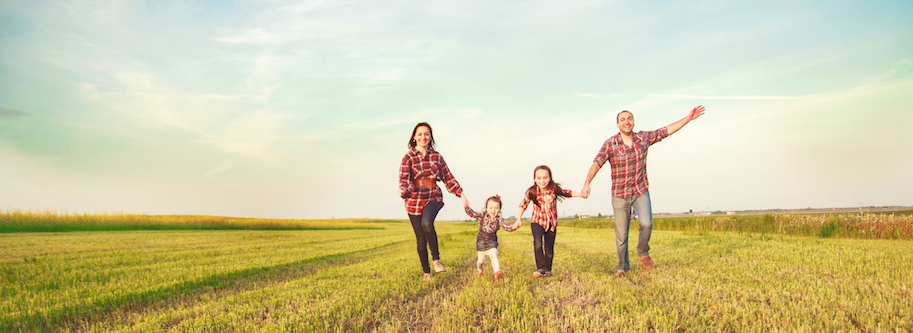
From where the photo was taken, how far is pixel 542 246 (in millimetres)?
6586

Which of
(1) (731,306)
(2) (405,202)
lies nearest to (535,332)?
(1) (731,306)

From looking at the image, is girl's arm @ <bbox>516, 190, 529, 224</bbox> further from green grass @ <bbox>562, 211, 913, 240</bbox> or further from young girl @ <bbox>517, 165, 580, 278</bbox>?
green grass @ <bbox>562, 211, 913, 240</bbox>

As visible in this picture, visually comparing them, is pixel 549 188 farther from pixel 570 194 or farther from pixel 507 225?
pixel 507 225

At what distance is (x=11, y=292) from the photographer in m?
6.50

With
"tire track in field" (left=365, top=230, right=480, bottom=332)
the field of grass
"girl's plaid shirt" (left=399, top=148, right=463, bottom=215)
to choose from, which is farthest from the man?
"tire track in field" (left=365, top=230, right=480, bottom=332)

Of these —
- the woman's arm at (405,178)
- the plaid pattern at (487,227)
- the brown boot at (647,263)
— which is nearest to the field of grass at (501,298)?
the brown boot at (647,263)

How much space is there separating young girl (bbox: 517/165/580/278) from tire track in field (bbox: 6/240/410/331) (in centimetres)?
510

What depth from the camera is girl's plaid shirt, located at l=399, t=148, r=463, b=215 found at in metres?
6.43

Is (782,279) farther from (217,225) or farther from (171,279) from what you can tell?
(217,225)

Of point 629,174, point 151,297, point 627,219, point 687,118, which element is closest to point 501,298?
point 627,219

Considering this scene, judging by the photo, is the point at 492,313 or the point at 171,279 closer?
the point at 492,313

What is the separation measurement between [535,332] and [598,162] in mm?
3985

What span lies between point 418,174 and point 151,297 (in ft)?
15.8

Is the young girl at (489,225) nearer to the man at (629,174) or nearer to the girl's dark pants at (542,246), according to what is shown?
the girl's dark pants at (542,246)
